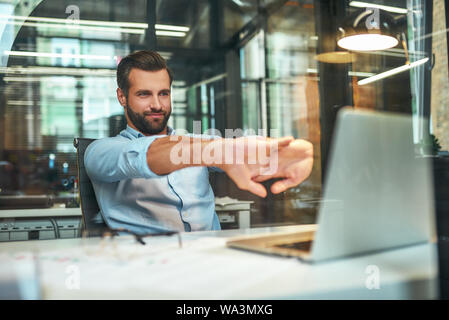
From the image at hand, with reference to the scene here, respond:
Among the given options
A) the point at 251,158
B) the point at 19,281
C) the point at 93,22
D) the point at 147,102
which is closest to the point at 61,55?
the point at 93,22

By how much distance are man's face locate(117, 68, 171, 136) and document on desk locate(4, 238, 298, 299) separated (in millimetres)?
1172

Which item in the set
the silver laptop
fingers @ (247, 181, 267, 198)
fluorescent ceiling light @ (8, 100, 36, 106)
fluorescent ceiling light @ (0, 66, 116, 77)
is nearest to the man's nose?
fingers @ (247, 181, 267, 198)

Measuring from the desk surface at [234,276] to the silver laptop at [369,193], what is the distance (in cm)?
3

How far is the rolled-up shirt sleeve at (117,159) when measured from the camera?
1.26m

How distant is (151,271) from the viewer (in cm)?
68

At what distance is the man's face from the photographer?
1993mm

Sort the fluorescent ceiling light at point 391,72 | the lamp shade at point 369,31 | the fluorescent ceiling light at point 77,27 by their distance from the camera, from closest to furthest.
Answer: the lamp shade at point 369,31 → the fluorescent ceiling light at point 391,72 → the fluorescent ceiling light at point 77,27

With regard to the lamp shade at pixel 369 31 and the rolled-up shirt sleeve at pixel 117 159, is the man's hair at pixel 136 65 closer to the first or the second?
the rolled-up shirt sleeve at pixel 117 159

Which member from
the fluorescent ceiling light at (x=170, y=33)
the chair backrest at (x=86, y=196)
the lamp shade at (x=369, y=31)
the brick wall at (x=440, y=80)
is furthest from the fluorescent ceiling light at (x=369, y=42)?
the fluorescent ceiling light at (x=170, y=33)

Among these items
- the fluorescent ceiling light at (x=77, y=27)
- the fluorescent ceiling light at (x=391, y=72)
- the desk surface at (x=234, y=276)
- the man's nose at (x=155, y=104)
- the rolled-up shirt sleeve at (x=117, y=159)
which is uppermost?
the fluorescent ceiling light at (x=77, y=27)

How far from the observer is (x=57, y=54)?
4512mm

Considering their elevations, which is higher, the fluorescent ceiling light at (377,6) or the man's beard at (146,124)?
the fluorescent ceiling light at (377,6)

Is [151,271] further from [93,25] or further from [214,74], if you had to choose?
[214,74]

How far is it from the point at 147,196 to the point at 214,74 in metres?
4.48
